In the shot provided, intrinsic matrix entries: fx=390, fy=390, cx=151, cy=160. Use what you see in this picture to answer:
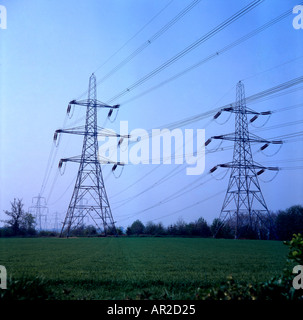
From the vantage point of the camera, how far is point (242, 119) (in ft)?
117

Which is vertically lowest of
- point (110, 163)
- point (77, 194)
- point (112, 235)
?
point (112, 235)

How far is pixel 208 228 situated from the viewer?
169 feet

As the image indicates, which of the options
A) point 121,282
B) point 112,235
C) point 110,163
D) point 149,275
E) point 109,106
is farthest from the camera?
point 112,235

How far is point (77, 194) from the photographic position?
33.0 metres

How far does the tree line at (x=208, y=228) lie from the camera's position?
138ft

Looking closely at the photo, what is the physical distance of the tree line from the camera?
4194cm
